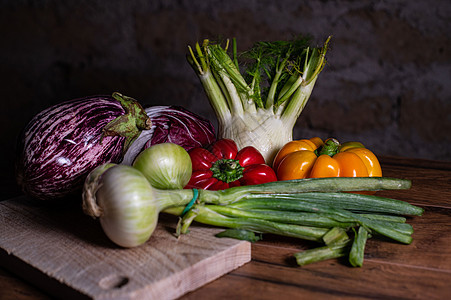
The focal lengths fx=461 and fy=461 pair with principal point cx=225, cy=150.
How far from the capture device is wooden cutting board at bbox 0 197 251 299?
0.89 m

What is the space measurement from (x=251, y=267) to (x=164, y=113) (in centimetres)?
75

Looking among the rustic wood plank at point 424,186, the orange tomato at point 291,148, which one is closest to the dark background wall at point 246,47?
the rustic wood plank at point 424,186

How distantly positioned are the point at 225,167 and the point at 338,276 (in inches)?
21.8

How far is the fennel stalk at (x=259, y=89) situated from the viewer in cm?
166

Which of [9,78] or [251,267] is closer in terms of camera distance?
[251,267]

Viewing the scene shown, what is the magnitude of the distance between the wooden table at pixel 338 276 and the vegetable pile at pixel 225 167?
34mm

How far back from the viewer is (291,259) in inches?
41.4

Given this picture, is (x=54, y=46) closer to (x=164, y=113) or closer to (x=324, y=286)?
(x=164, y=113)

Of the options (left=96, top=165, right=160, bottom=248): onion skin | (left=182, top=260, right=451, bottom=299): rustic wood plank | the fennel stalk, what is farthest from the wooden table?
the fennel stalk

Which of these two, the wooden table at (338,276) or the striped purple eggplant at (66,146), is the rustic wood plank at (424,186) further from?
the striped purple eggplant at (66,146)

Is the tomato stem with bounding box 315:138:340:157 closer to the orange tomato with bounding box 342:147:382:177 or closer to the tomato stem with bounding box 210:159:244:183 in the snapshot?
the orange tomato with bounding box 342:147:382:177

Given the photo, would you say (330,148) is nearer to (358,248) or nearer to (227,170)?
(227,170)

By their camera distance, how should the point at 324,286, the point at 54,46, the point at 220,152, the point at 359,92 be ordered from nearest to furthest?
the point at 324,286
the point at 220,152
the point at 359,92
the point at 54,46

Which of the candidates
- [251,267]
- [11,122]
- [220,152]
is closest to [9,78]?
[11,122]
